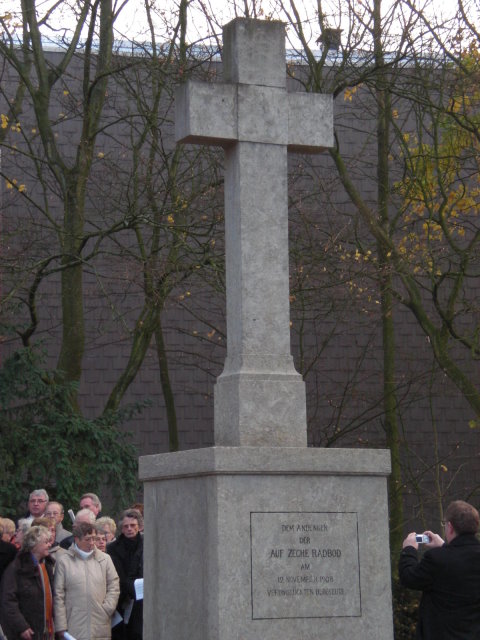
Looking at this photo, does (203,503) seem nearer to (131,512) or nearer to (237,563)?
(237,563)

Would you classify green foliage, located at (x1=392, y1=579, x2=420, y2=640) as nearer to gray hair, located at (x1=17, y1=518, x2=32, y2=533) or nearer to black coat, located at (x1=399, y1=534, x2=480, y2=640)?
gray hair, located at (x1=17, y1=518, x2=32, y2=533)

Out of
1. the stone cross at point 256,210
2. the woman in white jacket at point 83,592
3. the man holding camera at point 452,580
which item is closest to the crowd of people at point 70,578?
the woman in white jacket at point 83,592

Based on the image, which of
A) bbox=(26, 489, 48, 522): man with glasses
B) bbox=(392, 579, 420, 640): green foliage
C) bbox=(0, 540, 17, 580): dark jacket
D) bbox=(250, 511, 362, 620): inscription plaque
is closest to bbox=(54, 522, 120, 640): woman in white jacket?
bbox=(0, 540, 17, 580): dark jacket

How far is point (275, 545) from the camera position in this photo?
6.35 m

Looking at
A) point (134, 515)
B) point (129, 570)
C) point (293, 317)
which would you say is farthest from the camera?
point (293, 317)

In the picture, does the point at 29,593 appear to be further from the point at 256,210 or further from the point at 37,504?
the point at 256,210

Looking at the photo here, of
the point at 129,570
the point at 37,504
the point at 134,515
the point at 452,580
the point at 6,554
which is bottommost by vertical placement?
the point at 452,580

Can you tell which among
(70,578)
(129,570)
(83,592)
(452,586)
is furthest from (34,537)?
(452,586)

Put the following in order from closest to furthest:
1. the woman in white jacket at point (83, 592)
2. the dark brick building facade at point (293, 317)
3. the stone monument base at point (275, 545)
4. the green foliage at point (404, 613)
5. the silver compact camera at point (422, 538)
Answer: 1. the stone monument base at point (275, 545)
2. the silver compact camera at point (422, 538)
3. the woman in white jacket at point (83, 592)
4. the green foliage at point (404, 613)
5. the dark brick building facade at point (293, 317)

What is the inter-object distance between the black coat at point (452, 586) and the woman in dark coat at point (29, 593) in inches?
129

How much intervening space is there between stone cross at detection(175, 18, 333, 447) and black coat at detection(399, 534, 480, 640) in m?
1.14

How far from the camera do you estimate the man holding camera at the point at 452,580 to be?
7016 mm

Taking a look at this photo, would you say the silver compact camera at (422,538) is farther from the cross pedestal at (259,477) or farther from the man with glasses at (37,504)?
the man with glasses at (37,504)

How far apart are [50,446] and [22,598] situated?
16.5 feet
